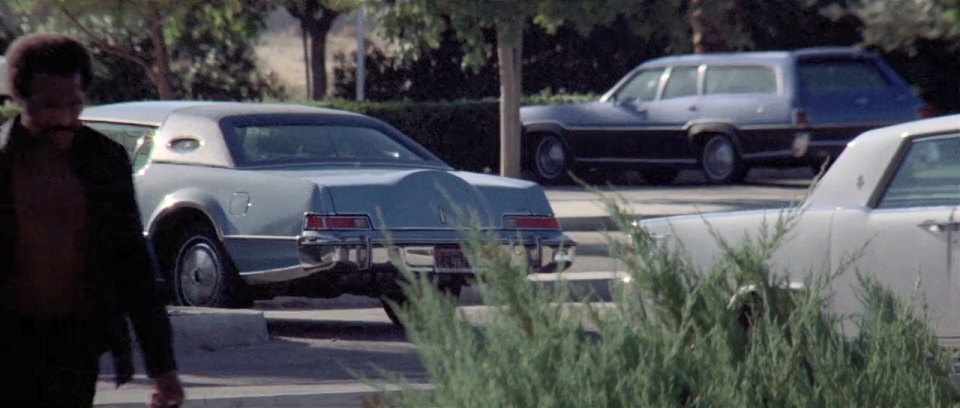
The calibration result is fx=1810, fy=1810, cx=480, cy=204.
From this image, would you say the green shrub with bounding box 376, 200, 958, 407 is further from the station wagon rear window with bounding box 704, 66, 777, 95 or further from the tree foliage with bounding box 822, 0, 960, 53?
the tree foliage with bounding box 822, 0, 960, 53

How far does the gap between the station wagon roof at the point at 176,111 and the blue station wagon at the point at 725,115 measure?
35.7ft

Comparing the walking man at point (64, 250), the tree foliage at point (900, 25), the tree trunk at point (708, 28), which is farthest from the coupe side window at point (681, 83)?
the walking man at point (64, 250)

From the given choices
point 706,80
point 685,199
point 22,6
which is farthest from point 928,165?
point 22,6

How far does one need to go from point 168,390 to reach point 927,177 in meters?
4.58

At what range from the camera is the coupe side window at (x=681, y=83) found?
22.7 m

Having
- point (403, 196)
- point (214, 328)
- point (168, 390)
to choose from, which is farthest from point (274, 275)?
point (168, 390)

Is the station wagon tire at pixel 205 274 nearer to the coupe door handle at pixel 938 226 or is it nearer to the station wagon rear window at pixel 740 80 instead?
the coupe door handle at pixel 938 226

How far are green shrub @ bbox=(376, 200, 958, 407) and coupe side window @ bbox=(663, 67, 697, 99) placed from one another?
58.1ft

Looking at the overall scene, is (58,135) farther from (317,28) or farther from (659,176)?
(317,28)

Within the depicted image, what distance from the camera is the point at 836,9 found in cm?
3291

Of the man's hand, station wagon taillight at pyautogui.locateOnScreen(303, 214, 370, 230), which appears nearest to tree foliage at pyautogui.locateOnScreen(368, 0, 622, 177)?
station wagon taillight at pyautogui.locateOnScreen(303, 214, 370, 230)

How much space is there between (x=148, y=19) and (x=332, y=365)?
1359cm

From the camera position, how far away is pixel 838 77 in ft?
70.8

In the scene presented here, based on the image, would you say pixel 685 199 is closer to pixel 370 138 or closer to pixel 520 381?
pixel 370 138
